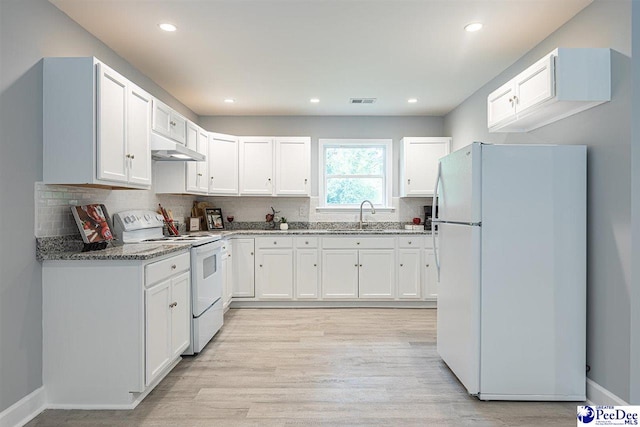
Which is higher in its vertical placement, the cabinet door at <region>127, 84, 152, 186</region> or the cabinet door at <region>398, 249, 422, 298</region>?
the cabinet door at <region>127, 84, 152, 186</region>

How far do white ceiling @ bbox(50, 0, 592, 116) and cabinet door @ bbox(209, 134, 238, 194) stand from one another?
27.4 inches

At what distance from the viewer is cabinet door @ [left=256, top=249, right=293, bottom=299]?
4.78 m

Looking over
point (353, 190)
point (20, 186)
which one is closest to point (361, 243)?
point (353, 190)

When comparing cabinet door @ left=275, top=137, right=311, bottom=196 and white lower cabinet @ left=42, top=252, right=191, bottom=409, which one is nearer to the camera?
white lower cabinet @ left=42, top=252, right=191, bottom=409

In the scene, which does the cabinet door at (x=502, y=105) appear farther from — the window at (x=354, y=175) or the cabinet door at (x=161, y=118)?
the cabinet door at (x=161, y=118)

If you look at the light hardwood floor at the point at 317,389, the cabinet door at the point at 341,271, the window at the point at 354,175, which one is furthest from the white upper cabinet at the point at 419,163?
the light hardwood floor at the point at 317,389

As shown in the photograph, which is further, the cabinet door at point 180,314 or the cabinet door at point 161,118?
the cabinet door at point 161,118

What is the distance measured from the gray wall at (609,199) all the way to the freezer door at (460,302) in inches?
17.9

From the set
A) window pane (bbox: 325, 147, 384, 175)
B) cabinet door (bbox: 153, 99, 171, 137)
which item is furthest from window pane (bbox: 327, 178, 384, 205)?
cabinet door (bbox: 153, 99, 171, 137)

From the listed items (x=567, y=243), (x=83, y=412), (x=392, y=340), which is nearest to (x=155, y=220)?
(x=83, y=412)

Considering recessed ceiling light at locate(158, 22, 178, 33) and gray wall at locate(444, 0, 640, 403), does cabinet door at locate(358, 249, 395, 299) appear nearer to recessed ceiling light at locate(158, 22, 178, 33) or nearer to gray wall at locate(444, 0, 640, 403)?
gray wall at locate(444, 0, 640, 403)

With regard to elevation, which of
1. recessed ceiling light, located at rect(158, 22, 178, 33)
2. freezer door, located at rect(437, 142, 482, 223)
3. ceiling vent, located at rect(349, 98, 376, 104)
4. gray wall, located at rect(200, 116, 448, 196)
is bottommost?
freezer door, located at rect(437, 142, 482, 223)

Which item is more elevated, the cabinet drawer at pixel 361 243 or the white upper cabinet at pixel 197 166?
the white upper cabinet at pixel 197 166

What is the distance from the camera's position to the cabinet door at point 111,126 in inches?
95.0
